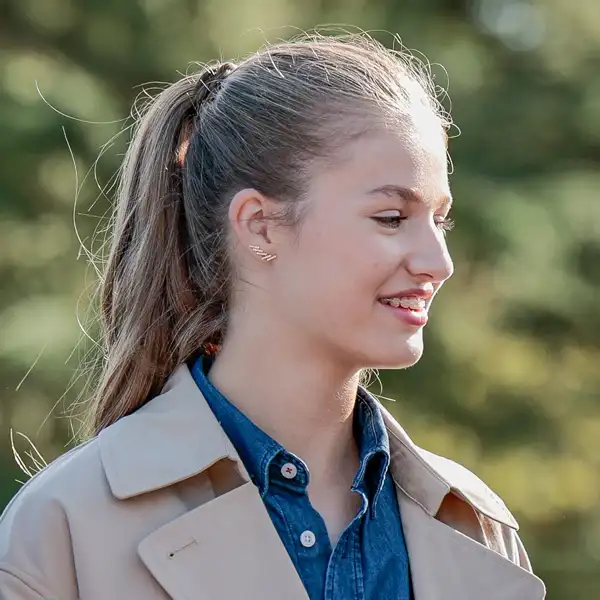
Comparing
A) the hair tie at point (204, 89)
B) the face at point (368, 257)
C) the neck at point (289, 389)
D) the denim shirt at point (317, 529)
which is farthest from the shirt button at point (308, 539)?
the hair tie at point (204, 89)

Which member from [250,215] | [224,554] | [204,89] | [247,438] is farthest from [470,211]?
[224,554]

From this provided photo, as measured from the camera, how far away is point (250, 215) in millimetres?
1972

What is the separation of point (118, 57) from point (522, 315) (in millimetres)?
1649

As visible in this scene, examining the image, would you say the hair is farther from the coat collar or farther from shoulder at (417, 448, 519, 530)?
shoulder at (417, 448, 519, 530)

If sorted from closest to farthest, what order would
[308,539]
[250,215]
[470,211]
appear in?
[308,539] < [250,215] < [470,211]

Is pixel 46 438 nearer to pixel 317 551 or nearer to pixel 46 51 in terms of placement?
pixel 46 51

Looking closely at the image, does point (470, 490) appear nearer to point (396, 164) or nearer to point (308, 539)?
point (308, 539)

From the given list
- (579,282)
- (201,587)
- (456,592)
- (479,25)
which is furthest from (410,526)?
(479,25)

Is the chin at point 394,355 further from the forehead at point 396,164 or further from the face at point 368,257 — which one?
the forehead at point 396,164

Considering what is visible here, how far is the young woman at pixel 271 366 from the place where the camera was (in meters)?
1.79

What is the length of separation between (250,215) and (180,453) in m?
0.36

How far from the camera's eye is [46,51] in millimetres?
4629

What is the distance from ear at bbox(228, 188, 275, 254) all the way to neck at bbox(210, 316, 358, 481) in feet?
0.44

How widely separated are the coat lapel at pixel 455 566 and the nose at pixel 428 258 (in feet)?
1.19
